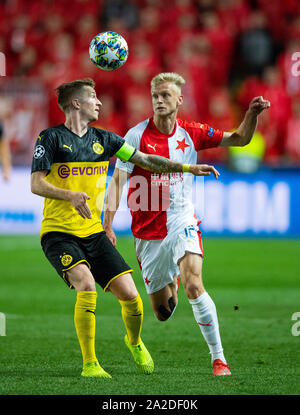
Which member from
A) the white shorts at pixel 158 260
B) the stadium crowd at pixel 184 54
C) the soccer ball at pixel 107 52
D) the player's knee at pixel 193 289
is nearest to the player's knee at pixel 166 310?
the white shorts at pixel 158 260

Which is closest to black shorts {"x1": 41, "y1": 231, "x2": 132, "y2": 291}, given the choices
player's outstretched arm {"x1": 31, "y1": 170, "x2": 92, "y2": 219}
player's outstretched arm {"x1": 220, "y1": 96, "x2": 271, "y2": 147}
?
player's outstretched arm {"x1": 31, "y1": 170, "x2": 92, "y2": 219}

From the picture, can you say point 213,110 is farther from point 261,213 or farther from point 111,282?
point 111,282

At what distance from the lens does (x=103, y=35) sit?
292 inches

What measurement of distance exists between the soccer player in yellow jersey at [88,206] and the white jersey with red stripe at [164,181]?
23.0 inches

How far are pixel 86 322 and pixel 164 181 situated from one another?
5.42ft

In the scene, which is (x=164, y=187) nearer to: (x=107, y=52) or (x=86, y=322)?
(x=107, y=52)

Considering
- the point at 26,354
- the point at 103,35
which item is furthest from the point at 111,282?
the point at 103,35

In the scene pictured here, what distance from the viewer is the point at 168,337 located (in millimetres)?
8211

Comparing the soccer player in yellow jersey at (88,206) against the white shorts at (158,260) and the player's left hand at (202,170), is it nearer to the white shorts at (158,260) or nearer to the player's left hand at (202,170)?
the player's left hand at (202,170)

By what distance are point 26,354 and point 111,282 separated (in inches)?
49.3

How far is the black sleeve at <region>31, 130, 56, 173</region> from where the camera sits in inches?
243

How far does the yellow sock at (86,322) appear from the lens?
6.18 meters

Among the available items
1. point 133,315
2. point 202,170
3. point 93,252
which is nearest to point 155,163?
point 202,170

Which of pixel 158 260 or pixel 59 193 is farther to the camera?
pixel 158 260
